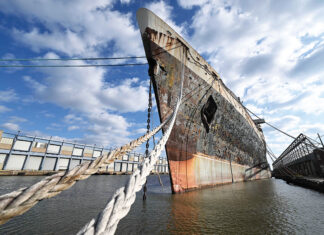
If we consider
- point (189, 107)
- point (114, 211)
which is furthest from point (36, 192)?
point (189, 107)

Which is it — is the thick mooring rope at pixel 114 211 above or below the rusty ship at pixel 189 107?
below

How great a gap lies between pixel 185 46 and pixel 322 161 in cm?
1777

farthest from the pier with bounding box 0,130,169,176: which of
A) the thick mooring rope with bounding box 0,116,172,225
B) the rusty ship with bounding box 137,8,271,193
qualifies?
the thick mooring rope with bounding box 0,116,172,225

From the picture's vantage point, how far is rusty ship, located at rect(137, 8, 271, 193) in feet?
19.8

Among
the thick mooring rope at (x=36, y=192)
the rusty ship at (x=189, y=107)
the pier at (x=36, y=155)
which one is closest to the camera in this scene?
the thick mooring rope at (x=36, y=192)

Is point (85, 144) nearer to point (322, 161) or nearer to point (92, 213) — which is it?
point (92, 213)

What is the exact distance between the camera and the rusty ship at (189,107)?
19.8 ft

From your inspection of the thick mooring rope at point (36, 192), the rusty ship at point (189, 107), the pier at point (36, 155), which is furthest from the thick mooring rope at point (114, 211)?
the pier at point (36, 155)

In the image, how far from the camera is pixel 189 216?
133 inches

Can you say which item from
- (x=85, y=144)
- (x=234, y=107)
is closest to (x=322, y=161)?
(x=234, y=107)

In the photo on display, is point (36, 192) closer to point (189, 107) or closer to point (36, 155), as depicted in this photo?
point (189, 107)

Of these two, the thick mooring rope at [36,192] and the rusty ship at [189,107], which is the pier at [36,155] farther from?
the thick mooring rope at [36,192]

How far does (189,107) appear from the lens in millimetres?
7008

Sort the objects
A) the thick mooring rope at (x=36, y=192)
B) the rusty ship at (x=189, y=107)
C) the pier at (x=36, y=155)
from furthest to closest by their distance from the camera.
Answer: the pier at (x=36, y=155), the rusty ship at (x=189, y=107), the thick mooring rope at (x=36, y=192)
